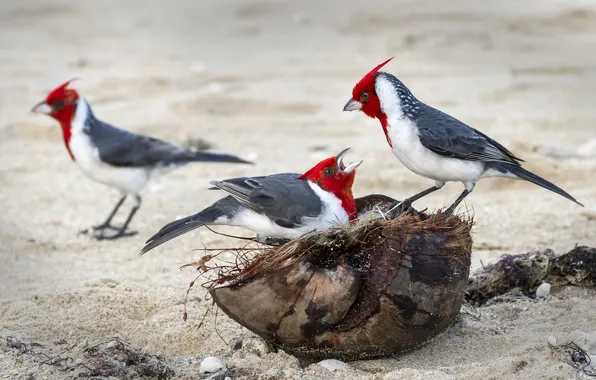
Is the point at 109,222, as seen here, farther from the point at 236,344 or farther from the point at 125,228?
the point at 236,344

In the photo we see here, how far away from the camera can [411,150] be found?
4.62 meters

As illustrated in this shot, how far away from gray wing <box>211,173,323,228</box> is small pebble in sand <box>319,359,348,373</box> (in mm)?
724

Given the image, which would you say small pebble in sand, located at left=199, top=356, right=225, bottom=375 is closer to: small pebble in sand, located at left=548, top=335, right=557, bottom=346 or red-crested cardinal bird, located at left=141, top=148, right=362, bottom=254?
red-crested cardinal bird, located at left=141, top=148, right=362, bottom=254

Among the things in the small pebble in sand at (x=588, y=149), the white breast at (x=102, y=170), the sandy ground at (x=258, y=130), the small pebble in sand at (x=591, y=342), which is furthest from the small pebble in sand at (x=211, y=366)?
the small pebble in sand at (x=588, y=149)

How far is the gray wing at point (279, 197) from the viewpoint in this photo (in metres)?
4.26

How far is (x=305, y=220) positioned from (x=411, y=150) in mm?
721

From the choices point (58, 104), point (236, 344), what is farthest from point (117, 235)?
point (236, 344)

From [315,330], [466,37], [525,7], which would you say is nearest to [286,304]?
[315,330]

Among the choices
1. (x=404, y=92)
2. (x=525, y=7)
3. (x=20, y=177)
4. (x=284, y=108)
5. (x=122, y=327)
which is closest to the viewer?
(x=122, y=327)

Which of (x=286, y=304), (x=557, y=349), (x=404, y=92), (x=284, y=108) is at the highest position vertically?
(x=404, y=92)

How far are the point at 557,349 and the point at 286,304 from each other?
1061mm

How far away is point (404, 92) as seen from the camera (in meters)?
4.70

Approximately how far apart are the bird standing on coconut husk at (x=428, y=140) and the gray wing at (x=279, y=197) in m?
0.57

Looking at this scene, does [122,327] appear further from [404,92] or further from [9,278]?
[404,92]
